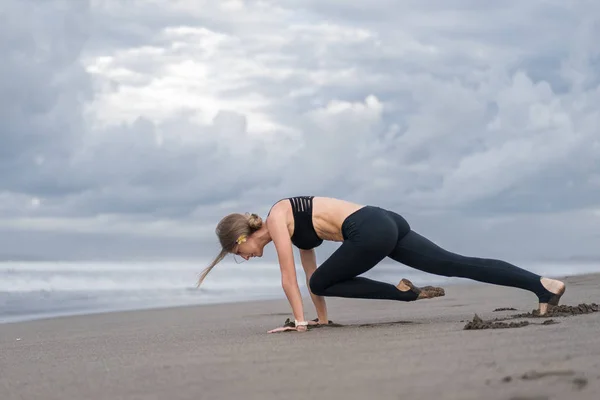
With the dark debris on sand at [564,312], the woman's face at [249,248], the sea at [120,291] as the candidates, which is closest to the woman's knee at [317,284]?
the woman's face at [249,248]

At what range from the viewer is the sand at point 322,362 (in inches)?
118

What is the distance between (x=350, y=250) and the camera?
5406 mm

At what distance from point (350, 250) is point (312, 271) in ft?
2.44

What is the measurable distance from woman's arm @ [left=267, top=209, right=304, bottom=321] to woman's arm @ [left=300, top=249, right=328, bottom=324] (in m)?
0.46

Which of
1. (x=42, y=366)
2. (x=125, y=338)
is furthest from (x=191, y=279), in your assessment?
(x=42, y=366)

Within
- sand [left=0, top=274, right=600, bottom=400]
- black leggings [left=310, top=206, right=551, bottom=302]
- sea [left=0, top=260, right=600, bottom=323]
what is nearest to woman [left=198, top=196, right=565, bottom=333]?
black leggings [left=310, top=206, right=551, bottom=302]

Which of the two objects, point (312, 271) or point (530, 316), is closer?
point (530, 316)

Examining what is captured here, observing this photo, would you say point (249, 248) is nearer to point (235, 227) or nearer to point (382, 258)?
point (235, 227)

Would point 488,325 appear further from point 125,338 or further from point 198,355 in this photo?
point 125,338

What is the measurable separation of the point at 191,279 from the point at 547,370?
1446cm

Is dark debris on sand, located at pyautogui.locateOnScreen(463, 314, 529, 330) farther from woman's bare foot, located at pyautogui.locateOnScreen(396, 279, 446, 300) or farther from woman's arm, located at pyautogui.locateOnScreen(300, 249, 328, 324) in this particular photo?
woman's arm, located at pyautogui.locateOnScreen(300, 249, 328, 324)

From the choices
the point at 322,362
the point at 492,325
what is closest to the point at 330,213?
the point at 492,325

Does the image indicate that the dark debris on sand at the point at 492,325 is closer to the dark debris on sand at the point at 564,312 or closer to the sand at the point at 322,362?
the sand at the point at 322,362

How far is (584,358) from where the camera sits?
136 inches
